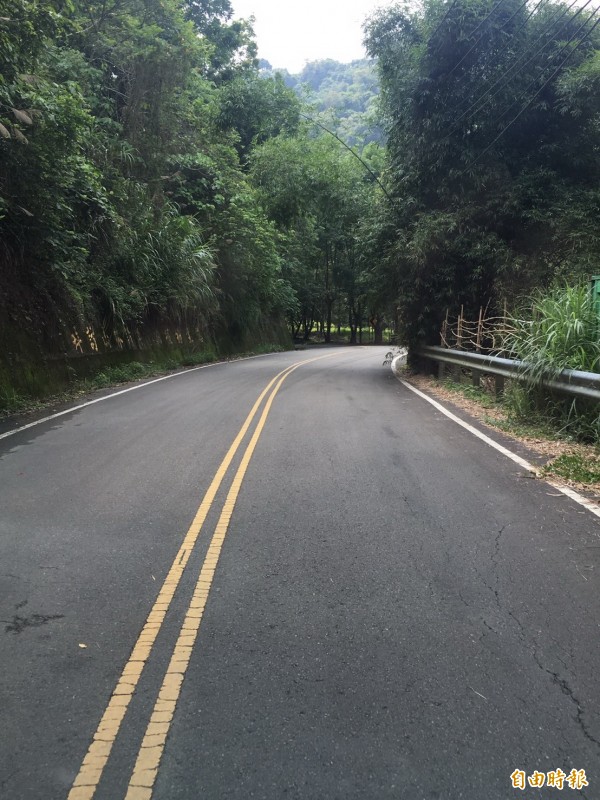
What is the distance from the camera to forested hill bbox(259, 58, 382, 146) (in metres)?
59.3

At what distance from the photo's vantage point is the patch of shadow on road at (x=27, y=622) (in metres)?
3.49

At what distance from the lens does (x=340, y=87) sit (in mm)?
114375

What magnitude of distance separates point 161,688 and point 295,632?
823 millimetres

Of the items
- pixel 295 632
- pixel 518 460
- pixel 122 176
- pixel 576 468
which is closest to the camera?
pixel 295 632

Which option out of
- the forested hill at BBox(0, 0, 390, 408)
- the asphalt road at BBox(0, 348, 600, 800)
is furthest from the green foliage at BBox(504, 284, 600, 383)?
the forested hill at BBox(0, 0, 390, 408)

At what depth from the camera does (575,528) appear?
5.05 metres

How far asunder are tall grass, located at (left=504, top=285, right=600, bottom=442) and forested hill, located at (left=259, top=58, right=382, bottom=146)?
39293mm

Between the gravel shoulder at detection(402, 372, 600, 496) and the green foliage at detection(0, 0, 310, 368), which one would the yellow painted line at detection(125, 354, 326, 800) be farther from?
the green foliage at detection(0, 0, 310, 368)

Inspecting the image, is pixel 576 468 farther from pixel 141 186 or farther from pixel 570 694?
pixel 141 186

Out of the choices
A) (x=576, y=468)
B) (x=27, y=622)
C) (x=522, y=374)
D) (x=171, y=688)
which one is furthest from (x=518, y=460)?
(x=27, y=622)

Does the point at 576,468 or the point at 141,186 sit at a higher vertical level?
the point at 141,186

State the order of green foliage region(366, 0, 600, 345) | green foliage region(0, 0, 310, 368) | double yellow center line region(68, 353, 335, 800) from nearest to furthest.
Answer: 1. double yellow center line region(68, 353, 335, 800)
2. green foliage region(0, 0, 310, 368)
3. green foliage region(366, 0, 600, 345)

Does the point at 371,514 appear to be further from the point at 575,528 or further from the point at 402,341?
the point at 402,341

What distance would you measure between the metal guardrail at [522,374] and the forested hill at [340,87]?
116 ft
